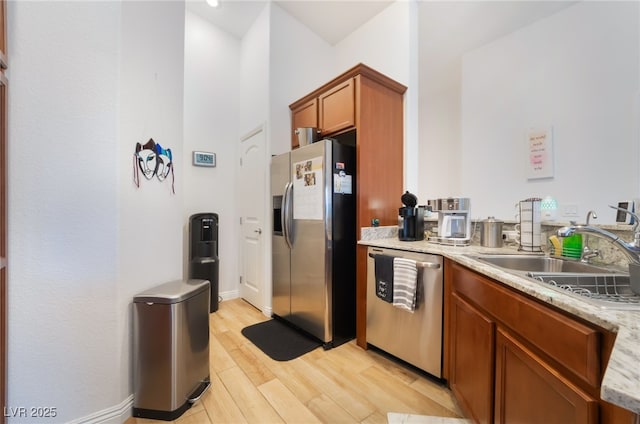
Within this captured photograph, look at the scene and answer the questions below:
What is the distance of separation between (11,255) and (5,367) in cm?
49

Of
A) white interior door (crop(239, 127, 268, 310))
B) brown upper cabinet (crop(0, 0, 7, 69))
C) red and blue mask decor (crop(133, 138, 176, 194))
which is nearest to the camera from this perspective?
brown upper cabinet (crop(0, 0, 7, 69))

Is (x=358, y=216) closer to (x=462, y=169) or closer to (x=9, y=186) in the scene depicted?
(x=9, y=186)

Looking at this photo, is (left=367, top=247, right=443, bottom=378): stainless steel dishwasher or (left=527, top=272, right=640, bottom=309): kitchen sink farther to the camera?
(left=367, top=247, right=443, bottom=378): stainless steel dishwasher

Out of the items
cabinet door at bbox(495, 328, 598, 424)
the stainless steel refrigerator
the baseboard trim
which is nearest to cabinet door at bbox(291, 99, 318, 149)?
the stainless steel refrigerator

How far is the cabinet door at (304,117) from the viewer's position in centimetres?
262

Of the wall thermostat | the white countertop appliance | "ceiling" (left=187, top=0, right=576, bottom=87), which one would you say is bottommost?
the white countertop appliance

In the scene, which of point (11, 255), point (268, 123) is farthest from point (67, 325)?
point (268, 123)

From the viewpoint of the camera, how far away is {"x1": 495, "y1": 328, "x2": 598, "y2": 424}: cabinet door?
689 millimetres

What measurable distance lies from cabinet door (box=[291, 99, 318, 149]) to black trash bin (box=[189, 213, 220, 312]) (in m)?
1.33

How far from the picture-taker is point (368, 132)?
2197 mm

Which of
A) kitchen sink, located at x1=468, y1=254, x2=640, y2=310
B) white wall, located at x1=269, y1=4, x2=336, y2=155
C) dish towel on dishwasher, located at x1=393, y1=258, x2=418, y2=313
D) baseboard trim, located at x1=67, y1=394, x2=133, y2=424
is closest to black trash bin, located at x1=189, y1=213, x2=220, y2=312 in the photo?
white wall, located at x1=269, y1=4, x2=336, y2=155

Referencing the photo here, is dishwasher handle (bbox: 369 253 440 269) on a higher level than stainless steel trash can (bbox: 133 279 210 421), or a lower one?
higher

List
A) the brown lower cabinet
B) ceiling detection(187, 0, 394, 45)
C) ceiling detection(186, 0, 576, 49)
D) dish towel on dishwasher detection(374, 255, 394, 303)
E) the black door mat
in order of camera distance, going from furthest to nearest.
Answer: ceiling detection(187, 0, 394, 45) < ceiling detection(186, 0, 576, 49) < the black door mat < dish towel on dishwasher detection(374, 255, 394, 303) < the brown lower cabinet

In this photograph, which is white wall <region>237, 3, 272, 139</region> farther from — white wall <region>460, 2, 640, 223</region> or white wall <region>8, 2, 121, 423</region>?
white wall <region>460, 2, 640, 223</region>
